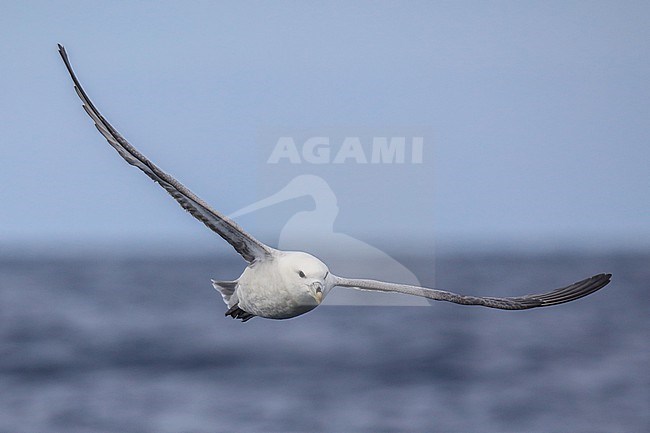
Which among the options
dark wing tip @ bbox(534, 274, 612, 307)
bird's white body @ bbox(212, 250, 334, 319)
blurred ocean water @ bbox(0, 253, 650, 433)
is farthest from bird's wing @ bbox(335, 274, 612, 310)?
blurred ocean water @ bbox(0, 253, 650, 433)

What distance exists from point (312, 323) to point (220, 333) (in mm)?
4814

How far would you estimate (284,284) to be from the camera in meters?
12.7

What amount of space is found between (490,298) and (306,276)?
3254 mm

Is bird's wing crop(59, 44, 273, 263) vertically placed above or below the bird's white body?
above

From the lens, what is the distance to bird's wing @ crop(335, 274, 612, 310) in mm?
13742

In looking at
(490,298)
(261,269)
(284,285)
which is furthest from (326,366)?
(284,285)

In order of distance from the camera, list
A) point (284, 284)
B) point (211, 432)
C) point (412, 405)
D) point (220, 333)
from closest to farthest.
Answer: point (284, 284), point (211, 432), point (412, 405), point (220, 333)

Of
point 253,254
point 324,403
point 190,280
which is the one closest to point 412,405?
point 324,403

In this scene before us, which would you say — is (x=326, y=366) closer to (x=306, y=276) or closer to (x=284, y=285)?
(x=284, y=285)

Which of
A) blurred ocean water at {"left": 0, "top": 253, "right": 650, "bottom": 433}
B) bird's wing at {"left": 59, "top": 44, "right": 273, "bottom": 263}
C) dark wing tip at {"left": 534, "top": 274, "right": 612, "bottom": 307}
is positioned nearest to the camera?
bird's wing at {"left": 59, "top": 44, "right": 273, "bottom": 263}

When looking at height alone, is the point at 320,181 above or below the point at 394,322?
below

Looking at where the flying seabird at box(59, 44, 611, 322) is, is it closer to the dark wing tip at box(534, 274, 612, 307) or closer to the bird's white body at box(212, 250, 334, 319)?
the bird's white body at box(212, 250, 334, 319)

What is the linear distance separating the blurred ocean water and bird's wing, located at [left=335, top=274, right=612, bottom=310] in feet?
44.6

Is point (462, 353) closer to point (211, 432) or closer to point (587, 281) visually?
point (211, 432)
